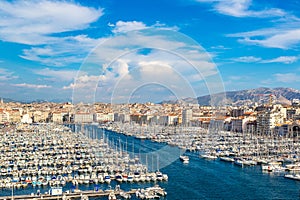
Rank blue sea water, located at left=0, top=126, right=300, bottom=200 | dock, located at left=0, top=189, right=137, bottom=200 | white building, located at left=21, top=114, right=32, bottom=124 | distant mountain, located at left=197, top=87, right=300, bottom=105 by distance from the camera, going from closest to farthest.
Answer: dock, located at left=0, top=189, right=137, bottom=200 < blue sea water, located at left=0, top=126, right=300, bottom=200 < white building, located at left=21, top=114, right=32, bottom=124 < distant mountain, located at left=197, top=87, right=300, bottom=105

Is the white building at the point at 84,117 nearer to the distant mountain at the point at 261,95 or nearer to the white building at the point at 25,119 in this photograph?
the white building at the point at 25,119

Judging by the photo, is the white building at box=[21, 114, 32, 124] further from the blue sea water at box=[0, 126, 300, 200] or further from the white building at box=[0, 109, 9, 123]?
the blue sea water at box=[0, 126, 300, 200]

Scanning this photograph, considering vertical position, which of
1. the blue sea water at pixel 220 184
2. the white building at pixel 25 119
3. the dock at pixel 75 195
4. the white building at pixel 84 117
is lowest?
the blue sea water at pixel 220 184

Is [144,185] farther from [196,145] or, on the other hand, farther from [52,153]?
[196,145]

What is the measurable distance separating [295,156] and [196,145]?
341 cm

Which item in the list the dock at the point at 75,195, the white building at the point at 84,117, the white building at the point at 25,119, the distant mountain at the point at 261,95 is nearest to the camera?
the dock at the point at 75,195

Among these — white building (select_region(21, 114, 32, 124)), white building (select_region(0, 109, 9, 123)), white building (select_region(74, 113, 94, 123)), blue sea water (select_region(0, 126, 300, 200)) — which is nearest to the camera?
blue sea water (select_region(0, 126, 300, 200))

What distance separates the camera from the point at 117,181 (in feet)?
25.1

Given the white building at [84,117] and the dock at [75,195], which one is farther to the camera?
the white building at [84,117]

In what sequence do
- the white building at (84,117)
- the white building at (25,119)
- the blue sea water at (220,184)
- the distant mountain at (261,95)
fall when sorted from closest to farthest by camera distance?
the blue sea water at (220,184), the white building at (84,117), the white building at (25,119), the distant mountain at (261,95)

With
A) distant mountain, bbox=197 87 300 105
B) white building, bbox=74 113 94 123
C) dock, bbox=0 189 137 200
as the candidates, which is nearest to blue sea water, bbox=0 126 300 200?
dock, bbox=0 189 137 200

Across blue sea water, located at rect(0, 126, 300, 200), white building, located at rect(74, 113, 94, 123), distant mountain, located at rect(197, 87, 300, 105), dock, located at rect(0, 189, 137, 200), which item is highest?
distant mountain, located at rect(197, 87, 300, 105)

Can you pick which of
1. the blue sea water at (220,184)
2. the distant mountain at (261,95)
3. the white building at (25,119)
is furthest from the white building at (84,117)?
the distant mountain at (261,95)

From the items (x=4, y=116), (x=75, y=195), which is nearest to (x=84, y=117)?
(x=75, y=195)
